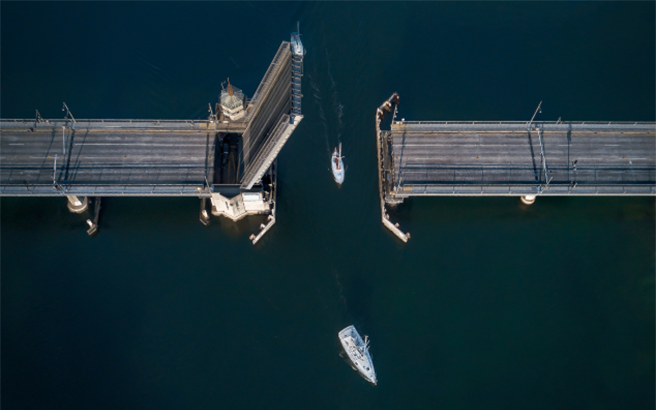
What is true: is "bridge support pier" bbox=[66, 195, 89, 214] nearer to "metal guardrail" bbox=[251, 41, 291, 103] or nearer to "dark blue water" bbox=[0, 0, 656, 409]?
"dark blue water" bbox=[0, 0, 656, 409]

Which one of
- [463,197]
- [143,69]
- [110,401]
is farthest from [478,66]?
[110,401]

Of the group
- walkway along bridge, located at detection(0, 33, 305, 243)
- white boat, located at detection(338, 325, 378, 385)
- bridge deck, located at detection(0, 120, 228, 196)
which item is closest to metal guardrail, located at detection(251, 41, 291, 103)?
walkway along bridge, located at detection(0, 33, 305, 243)

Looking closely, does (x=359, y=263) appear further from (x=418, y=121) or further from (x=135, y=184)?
(x=135, y=184)

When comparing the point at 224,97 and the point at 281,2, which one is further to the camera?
the point at 281,2

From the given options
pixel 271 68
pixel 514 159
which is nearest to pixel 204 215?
pixel 271 68

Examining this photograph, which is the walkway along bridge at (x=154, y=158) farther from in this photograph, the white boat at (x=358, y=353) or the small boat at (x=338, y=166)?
the white boat at (x=358, y=353)
